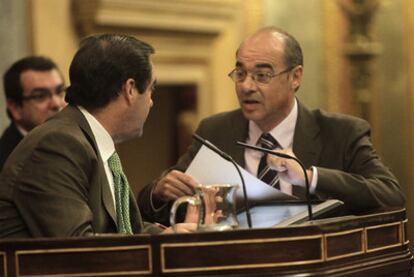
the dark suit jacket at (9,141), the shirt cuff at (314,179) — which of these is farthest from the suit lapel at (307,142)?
the dark suit jacket at (9,141)

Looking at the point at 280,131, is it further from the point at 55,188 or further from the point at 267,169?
the point at 55,188

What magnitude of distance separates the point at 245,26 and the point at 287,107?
362 centimetres

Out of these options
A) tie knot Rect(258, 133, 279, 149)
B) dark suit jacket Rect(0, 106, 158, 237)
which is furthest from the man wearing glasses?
dark suit jacket Rect(0, 106, 158, 237)

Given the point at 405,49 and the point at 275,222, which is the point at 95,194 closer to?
the point at 275,222

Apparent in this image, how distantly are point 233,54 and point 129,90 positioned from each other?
4502 mm

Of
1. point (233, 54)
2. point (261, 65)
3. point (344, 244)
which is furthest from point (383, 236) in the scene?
point (233, 54)

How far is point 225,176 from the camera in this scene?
12.5 feet

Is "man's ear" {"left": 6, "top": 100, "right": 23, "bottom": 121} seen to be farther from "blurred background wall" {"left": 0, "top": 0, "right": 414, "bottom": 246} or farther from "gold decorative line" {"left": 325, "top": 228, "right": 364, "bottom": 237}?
"gold decorative line" {"left": 325, "top": 228, "right": 364, "bottom": 237}

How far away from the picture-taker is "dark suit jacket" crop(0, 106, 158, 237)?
10.5ft

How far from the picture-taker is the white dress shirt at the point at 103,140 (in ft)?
11.6

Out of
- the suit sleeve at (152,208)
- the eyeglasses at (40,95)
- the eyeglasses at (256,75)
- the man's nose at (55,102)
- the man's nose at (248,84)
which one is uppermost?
the eyeglasses at (256,75)

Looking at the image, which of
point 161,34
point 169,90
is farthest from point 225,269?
point 169,90

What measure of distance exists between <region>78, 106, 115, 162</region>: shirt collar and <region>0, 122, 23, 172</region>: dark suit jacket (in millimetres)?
1743

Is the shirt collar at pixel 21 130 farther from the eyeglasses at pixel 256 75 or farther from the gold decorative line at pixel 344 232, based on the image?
the gold decorative line at pixel 344 232
